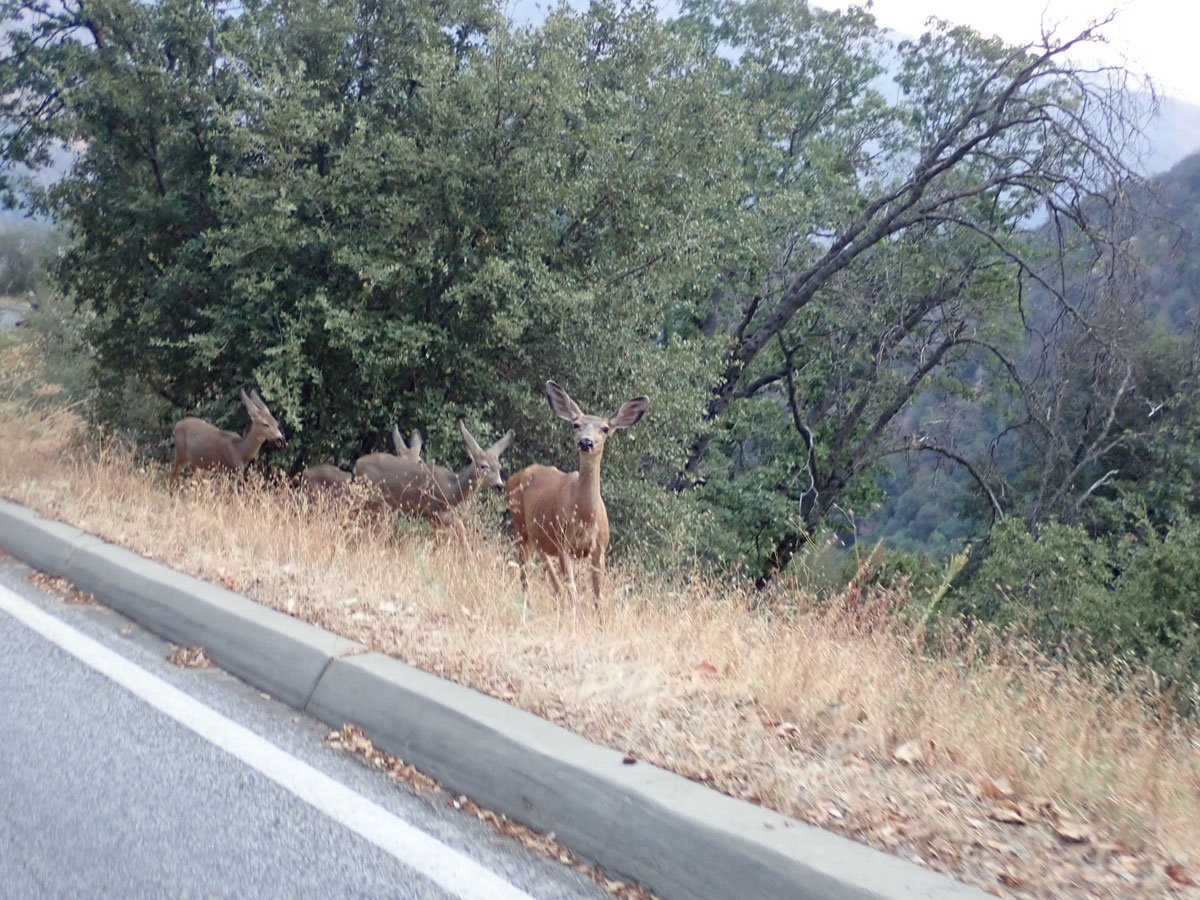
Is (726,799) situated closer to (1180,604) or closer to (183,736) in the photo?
(183,736)

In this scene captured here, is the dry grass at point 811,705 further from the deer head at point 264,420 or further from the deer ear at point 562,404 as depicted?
the deer head at point 264,420

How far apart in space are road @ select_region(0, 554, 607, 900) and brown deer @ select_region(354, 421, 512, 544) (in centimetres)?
541

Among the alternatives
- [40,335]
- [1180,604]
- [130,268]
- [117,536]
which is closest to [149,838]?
[117,536]

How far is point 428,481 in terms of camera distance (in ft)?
37.0

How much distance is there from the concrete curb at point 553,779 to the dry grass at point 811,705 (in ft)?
0.57

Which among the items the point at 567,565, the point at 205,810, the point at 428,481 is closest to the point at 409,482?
the point at 428,481

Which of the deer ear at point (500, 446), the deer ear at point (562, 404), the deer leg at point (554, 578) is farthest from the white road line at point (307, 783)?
the deer ear at point (500, 446)

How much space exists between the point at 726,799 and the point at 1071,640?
12647 millimetres

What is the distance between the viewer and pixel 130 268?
1512 cm

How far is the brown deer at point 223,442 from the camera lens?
12380 mm

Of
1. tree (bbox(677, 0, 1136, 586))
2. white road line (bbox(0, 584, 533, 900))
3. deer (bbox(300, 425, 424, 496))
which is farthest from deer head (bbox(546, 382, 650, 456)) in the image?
tree (bbox(677, 0, 1136, 586))

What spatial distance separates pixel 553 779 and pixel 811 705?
1.33m

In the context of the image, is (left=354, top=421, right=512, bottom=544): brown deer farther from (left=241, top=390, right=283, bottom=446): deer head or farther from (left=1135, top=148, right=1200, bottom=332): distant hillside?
(left=1135, top=148, right=1200, bottom=332): distant hillside

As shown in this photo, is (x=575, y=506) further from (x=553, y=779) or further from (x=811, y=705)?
(x=553, y=779)
